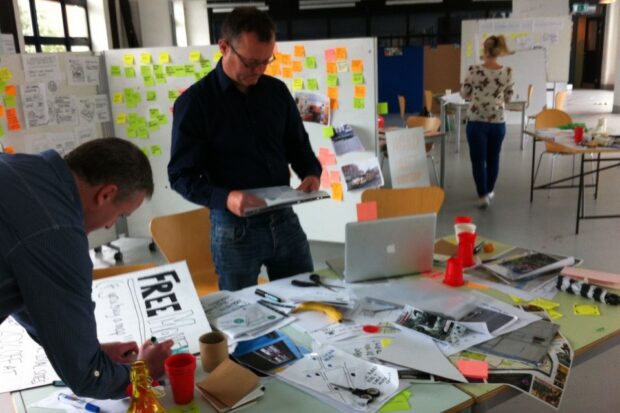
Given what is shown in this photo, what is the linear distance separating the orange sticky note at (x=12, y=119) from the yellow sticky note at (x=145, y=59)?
1070 mm

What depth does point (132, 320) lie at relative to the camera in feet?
5.44

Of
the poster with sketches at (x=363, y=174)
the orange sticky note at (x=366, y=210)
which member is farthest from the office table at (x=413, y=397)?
the poster with sketches at (x=363, y=174)

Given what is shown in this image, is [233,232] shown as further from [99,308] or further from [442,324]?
[442,324]

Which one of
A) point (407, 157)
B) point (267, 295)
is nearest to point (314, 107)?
point (407, 157)

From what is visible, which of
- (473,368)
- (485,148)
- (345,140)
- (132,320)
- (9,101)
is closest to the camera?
(473,368)

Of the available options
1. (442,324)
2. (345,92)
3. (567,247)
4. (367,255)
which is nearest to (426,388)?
(442,324)

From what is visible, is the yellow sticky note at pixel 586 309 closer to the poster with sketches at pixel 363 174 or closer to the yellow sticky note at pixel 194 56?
the poster with sketches at pixel 363 174

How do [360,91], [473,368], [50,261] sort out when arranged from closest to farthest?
[50,261]
[473,368]
[360,91]

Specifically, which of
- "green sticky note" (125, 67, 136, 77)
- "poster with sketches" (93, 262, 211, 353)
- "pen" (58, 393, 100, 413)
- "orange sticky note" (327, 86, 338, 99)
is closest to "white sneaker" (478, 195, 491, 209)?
"orange sticky note" (327, 86, 338, 99)

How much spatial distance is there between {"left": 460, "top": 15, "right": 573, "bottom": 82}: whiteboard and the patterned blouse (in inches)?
177

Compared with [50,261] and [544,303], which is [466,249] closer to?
[544,303]

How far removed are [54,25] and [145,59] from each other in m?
3.56

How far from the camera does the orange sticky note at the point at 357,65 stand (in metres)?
3.95

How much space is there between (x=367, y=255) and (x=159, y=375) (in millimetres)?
820
